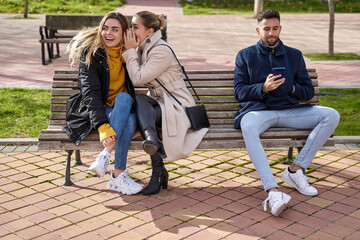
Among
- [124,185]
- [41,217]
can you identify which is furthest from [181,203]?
[41,217]

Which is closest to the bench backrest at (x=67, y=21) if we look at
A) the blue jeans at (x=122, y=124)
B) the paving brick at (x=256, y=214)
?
the blue jeans at (x=122, y=124)

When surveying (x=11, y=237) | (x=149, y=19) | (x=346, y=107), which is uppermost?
(x=149, y=19)

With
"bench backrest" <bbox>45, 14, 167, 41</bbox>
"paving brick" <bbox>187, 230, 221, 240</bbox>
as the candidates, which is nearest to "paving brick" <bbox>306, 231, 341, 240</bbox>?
"paving brick" <bbox>187, 230, 221, 240</bbox>

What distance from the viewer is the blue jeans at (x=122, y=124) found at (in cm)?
434

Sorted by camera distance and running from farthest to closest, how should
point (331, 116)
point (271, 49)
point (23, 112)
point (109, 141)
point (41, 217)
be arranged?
point (23, 112) < point (271, 49) < point (331, 116) < point (109, 141) < point (41, 217)

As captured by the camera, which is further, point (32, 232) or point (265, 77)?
point (265, 77)

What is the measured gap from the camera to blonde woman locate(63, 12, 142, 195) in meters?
4.34

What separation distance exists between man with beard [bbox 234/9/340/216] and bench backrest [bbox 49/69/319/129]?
0.29 metres

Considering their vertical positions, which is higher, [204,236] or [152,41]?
[152,41]

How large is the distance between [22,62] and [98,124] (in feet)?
22.8

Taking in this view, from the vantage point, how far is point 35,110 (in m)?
6.96

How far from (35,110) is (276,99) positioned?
3.52 meters

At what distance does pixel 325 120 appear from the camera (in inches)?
178

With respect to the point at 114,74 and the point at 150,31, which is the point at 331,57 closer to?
the point at 150,31
